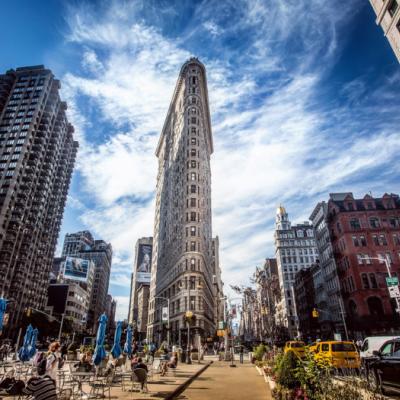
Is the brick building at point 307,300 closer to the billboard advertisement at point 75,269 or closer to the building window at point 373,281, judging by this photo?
the building window at point 373,281

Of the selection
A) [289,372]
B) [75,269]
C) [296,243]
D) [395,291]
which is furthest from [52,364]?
[296,243]

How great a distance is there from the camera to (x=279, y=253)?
125375 mm

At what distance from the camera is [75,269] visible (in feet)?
321

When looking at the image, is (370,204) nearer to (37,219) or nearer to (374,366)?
(374,366)

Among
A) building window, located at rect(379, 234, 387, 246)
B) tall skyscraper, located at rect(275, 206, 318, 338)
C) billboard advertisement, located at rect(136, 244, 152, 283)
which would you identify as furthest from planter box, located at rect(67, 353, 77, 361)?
tall skyscraper, located at rect(275, 206, 318, 338)

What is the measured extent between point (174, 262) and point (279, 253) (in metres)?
70.3

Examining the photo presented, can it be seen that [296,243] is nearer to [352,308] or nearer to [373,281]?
[352,308]

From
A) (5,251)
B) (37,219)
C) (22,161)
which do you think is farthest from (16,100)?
(5,251)

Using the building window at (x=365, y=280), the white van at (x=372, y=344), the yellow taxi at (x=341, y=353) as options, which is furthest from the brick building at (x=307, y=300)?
the yellow taxi at (x=341, y=353)

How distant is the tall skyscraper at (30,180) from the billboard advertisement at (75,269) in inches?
340

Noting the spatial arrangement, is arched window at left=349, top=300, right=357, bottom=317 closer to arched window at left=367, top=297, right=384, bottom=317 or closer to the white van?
arched window at left=367, top=297, right=384, bottom=317

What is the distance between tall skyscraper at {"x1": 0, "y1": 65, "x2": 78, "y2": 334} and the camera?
81.2 meters

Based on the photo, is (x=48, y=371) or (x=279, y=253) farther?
(x=279, y=253)

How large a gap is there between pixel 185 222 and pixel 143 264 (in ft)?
248
